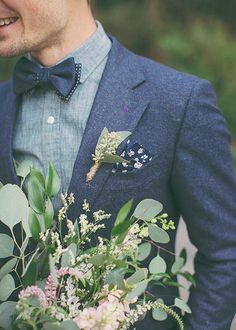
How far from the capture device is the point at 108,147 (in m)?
2.02

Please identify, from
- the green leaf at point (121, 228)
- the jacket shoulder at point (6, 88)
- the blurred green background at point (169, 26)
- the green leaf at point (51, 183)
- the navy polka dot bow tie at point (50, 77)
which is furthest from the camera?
the blurred green background at point (169, 26)

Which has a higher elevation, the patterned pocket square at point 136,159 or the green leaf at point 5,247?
the green leaf at point 5,247

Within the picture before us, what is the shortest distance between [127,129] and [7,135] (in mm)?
383

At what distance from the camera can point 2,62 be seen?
918 cm

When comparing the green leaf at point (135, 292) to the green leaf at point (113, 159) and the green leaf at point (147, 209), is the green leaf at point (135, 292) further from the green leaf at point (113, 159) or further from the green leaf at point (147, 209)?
the green leaf at point (113, 159)

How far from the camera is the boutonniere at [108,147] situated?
198 cm

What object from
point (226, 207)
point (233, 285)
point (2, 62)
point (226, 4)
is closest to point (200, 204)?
point (226, 207)

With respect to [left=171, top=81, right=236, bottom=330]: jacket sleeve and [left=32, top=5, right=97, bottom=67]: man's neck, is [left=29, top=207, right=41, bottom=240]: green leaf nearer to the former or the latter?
[left=171, top=81, right=236, bottom=330]: jacket sleeve

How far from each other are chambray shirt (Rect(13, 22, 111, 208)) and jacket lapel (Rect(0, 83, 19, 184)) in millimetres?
31

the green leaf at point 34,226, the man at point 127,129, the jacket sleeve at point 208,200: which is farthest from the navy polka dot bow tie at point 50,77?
the green leaf at point 34,226

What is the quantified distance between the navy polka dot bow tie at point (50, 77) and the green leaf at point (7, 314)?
805 millimetres

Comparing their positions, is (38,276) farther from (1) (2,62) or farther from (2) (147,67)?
(1) (2,62)

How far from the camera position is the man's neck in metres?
2.29

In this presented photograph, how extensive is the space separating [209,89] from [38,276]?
851 millimetres
